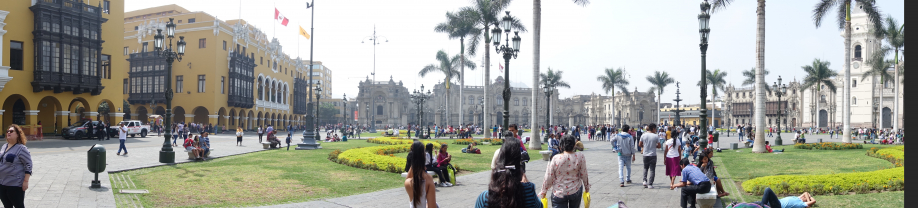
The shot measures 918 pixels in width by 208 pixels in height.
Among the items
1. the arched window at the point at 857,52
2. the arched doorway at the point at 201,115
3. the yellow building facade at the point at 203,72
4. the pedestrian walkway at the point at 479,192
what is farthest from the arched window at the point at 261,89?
the arched window at the point at 857,52

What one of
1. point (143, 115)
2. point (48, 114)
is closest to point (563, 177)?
point (48, 114)

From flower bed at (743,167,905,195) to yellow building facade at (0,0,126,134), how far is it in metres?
30.7

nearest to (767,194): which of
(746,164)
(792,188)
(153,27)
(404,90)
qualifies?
(792,188)

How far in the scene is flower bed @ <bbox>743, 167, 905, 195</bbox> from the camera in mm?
9008

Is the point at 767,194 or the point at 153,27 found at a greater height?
the point at 153,27

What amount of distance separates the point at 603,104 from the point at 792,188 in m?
93.8

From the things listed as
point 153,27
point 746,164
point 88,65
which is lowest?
point 746,164

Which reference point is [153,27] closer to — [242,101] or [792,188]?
[242,101]

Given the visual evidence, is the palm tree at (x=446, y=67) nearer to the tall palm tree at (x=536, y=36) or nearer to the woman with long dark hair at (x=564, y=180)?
the tall palm tree at (x=536, y=36)

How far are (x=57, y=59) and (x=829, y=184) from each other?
111 feet

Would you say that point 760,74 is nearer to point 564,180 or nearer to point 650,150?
point 650,150

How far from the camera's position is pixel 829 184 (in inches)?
358

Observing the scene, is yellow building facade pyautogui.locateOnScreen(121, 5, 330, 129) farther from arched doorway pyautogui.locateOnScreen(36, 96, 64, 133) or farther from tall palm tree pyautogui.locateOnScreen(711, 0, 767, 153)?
tall palm tree pyautogui.locateOnScreen(711, 0, 767, 153)

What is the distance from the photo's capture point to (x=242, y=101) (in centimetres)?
4856
